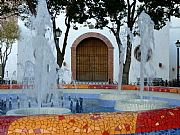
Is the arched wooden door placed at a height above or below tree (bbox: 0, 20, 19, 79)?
below

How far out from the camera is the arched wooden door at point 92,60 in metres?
25.6

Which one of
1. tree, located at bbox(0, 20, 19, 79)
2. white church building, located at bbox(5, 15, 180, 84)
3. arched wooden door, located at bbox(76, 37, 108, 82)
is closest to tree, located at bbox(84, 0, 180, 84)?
white church building, located at bbox(5, 15, 180, 84)

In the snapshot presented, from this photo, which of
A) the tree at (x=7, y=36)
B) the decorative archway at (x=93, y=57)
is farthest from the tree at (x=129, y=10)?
the tree at (x=7, y=36)

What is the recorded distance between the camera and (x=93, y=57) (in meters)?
25.9

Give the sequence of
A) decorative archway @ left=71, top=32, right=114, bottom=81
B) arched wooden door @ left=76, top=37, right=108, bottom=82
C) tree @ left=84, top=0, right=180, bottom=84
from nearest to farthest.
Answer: tree @ left=84, top=0, right=180, bottom=84
decorative archway @ left=71, top=32, right=114, bottom=81
arched wooden door @ left=76, top=37, right=108, bottom=82

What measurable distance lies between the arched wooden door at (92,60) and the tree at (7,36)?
4229 mm

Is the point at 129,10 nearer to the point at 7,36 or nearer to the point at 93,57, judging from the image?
the point at 93,57

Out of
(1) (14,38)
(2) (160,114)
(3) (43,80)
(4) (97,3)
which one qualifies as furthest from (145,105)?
(1) (14,38)

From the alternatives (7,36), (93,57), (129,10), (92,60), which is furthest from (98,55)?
(129,10)

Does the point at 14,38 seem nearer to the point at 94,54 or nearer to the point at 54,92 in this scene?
the point at 94,54

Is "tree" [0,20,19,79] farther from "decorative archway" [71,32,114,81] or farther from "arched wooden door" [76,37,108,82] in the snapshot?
"arched wooden door" [76,37,108,82]

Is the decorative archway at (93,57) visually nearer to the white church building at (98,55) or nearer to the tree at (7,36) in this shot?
the white church building at (98,55)

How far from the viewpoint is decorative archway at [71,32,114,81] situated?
2523 centimetres

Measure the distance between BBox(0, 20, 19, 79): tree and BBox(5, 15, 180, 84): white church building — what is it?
39 centimetres
